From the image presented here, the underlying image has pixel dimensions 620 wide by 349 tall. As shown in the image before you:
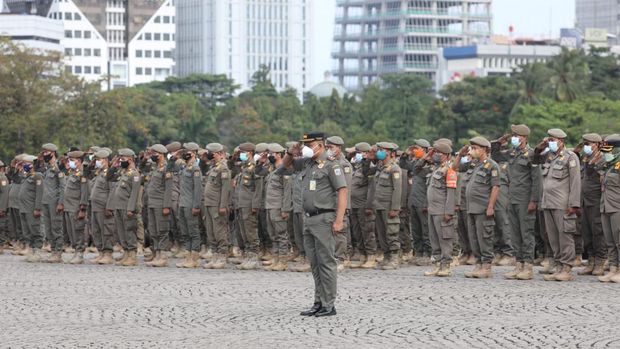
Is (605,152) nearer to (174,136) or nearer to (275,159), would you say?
(275,159)

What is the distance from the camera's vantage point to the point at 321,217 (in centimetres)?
1662

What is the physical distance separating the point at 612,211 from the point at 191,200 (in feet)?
23.2

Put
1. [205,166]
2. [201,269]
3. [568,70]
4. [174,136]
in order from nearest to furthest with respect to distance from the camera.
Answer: [201,269] → [205,166] → [568,70] → [174,136]

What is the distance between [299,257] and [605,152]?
225 inches

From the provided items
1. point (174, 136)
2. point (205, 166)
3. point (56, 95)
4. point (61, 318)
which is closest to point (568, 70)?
point (174, 136)

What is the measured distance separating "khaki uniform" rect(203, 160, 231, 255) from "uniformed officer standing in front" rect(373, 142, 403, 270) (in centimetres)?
231

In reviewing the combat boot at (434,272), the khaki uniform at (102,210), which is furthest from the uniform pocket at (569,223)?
the khaki uniform at (102,210)

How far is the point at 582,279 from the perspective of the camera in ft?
68.8

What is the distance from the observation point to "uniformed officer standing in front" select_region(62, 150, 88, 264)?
1028 inches

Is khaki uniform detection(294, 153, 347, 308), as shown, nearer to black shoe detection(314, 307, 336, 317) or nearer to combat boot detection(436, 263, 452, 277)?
black shoe detection(314, 307, 336, 317)

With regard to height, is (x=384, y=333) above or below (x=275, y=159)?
below

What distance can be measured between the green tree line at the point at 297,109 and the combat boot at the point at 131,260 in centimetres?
4061

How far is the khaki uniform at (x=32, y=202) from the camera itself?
27812mm

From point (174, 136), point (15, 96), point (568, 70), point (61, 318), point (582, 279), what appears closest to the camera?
point (61, 318)
